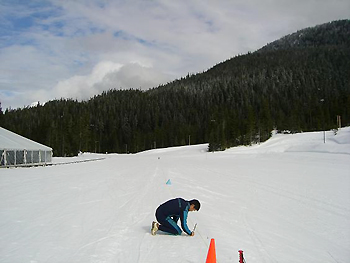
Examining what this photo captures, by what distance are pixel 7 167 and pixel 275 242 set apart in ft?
117

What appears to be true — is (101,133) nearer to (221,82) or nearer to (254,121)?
(221,82)

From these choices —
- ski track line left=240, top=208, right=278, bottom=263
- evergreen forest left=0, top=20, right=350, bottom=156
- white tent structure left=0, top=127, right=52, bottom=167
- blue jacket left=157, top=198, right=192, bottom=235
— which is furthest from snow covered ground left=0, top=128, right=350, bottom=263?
evergreen forest left=0, top=20, right=350, bottom=156

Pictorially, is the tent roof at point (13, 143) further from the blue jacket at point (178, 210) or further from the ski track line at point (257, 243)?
the ski track line at point (257, 243)

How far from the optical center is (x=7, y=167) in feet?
116

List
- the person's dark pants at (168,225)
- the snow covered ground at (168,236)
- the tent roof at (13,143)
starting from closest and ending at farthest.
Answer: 1. the snow covered ground at (168,236)
2. the person's dark pants at (168,225)
3. the tent roof at (13,143)

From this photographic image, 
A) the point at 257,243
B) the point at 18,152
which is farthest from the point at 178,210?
the point at 18,152

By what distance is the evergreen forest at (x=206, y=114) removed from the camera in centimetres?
8400

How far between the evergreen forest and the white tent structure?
4141cm

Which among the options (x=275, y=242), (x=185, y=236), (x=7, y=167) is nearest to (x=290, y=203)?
(x=275, y=242)

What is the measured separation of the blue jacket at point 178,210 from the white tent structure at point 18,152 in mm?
33425

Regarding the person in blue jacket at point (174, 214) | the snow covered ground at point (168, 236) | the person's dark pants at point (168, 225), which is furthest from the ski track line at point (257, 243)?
the person's dark pants at point (168, 225)

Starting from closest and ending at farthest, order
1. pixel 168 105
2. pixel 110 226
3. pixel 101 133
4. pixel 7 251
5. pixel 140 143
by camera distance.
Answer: pixel 7 251 → pixel 110 226 → pixel 140 143 → pixel 101 133 → pixel 168 105

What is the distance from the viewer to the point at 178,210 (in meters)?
8.03

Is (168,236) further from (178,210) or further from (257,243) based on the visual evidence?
(257,243)
